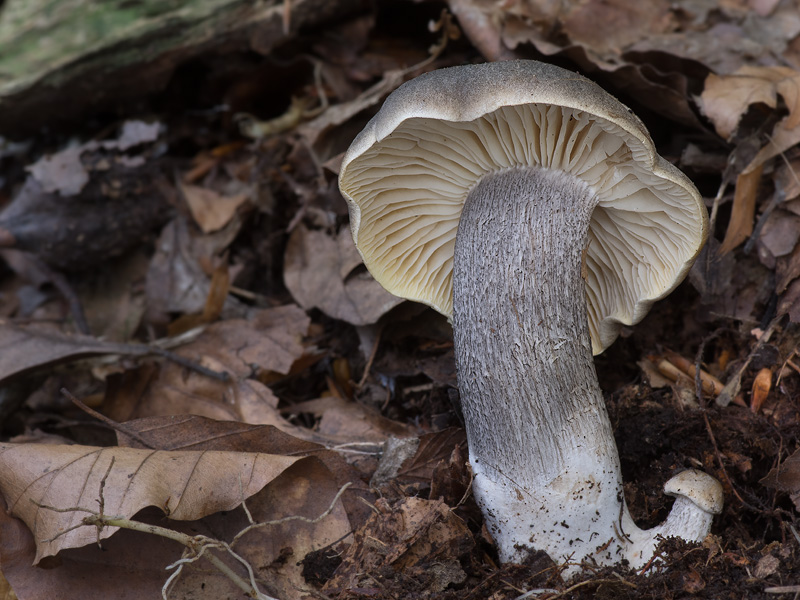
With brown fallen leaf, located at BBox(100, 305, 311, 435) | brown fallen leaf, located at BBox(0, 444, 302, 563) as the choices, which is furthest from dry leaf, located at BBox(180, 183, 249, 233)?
brown fallen leaf, located at BBox(0, 444, 302, 563)

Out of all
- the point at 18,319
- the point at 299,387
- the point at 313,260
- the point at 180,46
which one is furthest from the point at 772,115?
the point at 18,319

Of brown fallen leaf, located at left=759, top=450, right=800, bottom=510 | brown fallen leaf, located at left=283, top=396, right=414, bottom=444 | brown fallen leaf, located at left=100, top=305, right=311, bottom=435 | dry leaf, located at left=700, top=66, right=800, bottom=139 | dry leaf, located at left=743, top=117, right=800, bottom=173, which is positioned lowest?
brown fallen leaf, located at left=283, top=396, right=414, bottom=444

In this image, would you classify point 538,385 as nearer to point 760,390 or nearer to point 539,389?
point 539,389

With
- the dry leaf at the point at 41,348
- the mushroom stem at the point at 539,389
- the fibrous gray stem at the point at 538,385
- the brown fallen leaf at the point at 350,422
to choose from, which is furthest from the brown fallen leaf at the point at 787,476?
the dry leaf at the point at 41,348

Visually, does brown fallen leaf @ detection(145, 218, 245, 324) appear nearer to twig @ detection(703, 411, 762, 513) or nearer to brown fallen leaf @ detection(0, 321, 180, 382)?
brown fallen leaf @ detection(0, 321, 180, 382)

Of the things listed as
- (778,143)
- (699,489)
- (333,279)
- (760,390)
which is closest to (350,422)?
(333,279)

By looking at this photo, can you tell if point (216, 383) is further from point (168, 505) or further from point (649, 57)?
point (649, 57)
